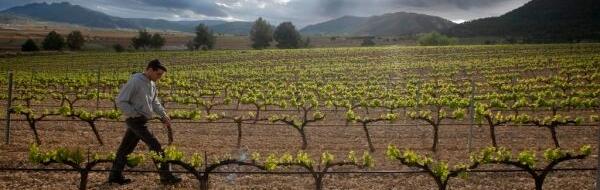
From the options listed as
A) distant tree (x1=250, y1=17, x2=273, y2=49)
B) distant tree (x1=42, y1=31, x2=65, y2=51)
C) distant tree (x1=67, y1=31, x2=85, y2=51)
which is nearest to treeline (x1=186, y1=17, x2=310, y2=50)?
distant tree (x1=250, y1=17, x2=273, y2=49)

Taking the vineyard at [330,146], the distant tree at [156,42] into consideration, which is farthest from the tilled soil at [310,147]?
the distant tree at [156,42]

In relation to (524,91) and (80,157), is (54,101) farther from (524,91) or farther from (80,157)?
(524,91)

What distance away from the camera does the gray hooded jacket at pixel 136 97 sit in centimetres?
845

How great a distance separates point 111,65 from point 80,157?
4926 cm

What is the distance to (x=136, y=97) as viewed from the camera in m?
8.55

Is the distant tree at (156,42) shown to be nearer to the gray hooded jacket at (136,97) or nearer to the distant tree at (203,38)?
the distant tree at (203,38)

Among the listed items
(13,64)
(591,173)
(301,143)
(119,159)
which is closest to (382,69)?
(301,143)

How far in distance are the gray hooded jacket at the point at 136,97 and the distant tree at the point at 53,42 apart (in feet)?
276

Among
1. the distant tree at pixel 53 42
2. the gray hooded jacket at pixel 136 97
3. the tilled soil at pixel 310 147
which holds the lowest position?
the tilled soil at pixel 310 147

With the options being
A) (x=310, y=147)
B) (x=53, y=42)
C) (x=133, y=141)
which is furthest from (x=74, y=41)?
(x=133, y=141)

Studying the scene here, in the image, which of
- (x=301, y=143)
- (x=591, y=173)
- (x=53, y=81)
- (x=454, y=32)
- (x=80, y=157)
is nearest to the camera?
(x=80, y=157)

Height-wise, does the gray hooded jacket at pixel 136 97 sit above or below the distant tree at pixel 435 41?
below

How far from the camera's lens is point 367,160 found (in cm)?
880

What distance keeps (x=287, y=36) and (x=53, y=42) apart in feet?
133
